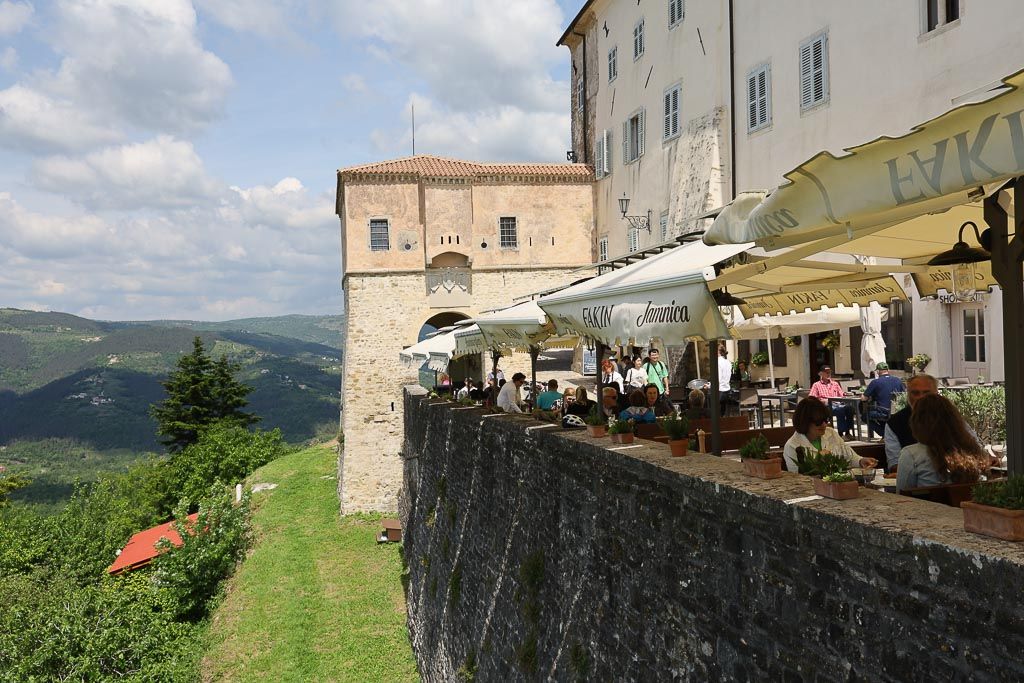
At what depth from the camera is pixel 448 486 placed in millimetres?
14617

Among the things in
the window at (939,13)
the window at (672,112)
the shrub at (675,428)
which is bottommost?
the shrub at (675,428)

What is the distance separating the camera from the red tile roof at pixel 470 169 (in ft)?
105

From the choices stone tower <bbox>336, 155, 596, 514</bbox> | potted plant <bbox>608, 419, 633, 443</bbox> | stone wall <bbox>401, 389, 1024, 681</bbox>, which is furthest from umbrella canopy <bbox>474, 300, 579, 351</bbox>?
stone tower <bbox>336, 155, 596, 514</bbox>

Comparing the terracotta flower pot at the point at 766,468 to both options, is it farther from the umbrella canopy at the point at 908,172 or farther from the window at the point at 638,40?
the window at the point at 638,40

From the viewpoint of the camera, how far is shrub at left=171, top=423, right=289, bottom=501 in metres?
49.6

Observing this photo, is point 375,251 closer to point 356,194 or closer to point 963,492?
point 356,194

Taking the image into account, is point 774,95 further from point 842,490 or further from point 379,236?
point 379,236

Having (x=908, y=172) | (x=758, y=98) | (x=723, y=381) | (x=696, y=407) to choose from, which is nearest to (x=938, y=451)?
(x=908, y=172)

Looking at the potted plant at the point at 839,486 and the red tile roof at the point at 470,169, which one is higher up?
the red tile roof at the point at 470,169

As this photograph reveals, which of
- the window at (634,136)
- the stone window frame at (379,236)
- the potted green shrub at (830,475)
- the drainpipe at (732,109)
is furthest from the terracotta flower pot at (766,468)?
the stone window frame at (379,236)

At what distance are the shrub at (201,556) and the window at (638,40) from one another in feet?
74.3

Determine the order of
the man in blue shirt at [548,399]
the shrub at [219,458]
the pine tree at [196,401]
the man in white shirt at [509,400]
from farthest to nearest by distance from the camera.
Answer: the pine tree at [196,401] → the shrub at [219,458] → the man in blue shirt at [548,399] → the man in white shirt at [509,400]

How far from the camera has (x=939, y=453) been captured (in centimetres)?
513

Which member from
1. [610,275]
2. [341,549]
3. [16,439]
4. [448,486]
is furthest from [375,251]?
[16,439]
